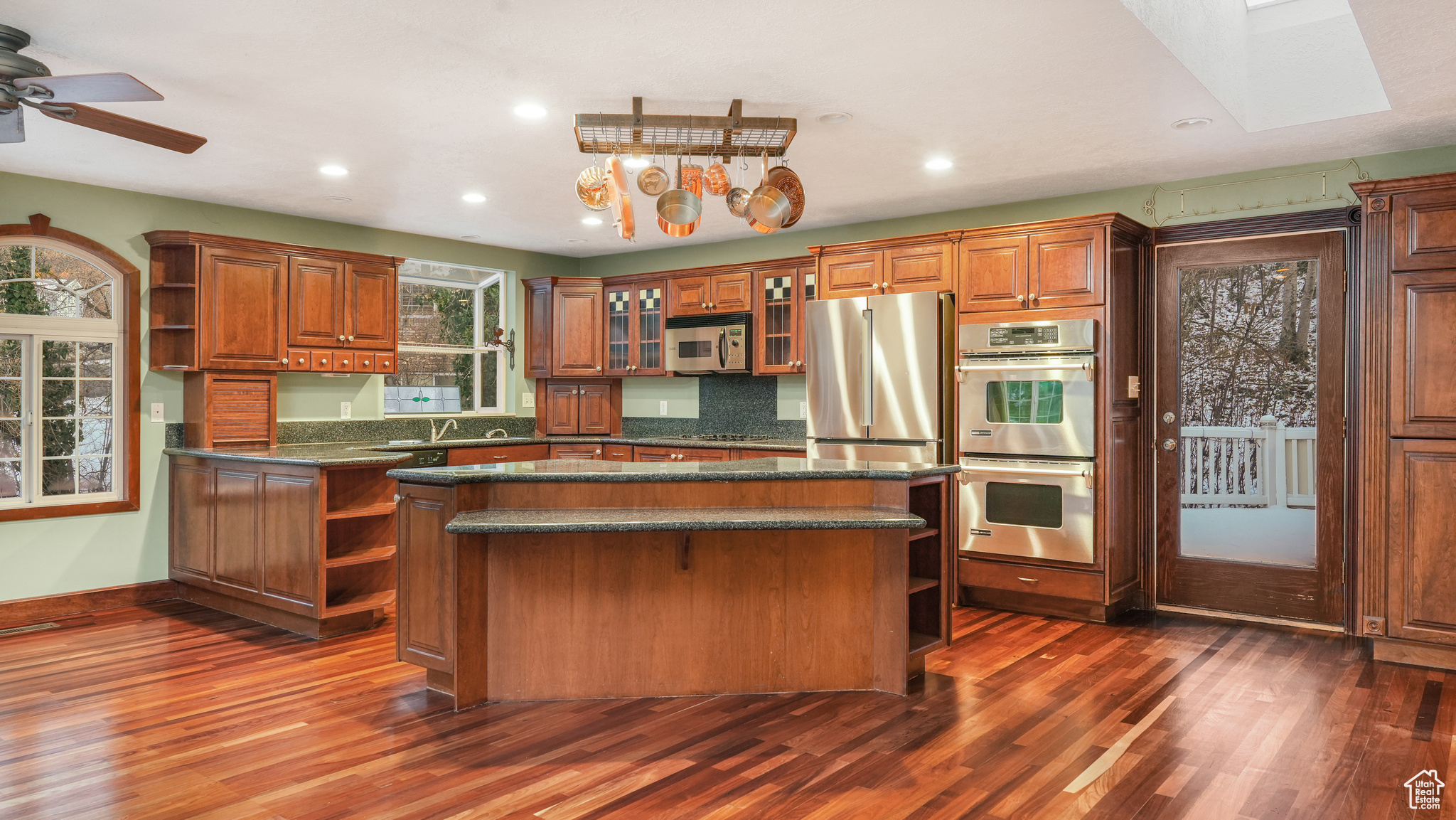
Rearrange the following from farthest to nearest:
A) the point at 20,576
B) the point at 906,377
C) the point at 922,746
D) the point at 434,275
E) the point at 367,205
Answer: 1. the point at 434,275
2. the point at 367,205
3. the point at 906,377
4. the point at 20,576
5. the point at 922,746

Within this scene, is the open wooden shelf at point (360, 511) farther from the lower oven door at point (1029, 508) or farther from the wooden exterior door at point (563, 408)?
the lower oven door at point (1029, 508)

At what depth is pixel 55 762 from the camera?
2.84m

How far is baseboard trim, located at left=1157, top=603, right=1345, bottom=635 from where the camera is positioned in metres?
4.60

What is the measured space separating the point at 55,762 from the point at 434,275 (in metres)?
4.49

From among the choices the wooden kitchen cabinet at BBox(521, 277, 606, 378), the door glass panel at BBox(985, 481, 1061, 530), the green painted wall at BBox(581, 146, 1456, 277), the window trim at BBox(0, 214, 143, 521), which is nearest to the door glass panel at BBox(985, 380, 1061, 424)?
the door glass panel at BBox(985, 481, 1061, 530)

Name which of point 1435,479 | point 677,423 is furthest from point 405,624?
point 1435,479

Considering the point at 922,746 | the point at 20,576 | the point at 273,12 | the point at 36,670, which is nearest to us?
the point at 273,12

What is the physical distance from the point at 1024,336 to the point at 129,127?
13.8ft

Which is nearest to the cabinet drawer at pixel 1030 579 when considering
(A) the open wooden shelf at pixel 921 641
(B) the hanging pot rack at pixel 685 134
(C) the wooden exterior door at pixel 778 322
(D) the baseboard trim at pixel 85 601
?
(A) the open wooden shelf at pixel 921 641

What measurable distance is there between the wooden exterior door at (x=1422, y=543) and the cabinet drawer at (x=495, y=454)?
4.51 meters

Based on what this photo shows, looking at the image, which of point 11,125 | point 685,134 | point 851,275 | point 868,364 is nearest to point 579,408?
point 851,275

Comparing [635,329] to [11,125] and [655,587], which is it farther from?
[11,125]

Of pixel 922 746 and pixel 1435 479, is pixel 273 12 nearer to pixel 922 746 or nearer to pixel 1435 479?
pixel 922 746

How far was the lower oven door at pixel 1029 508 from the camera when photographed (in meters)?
4.78
